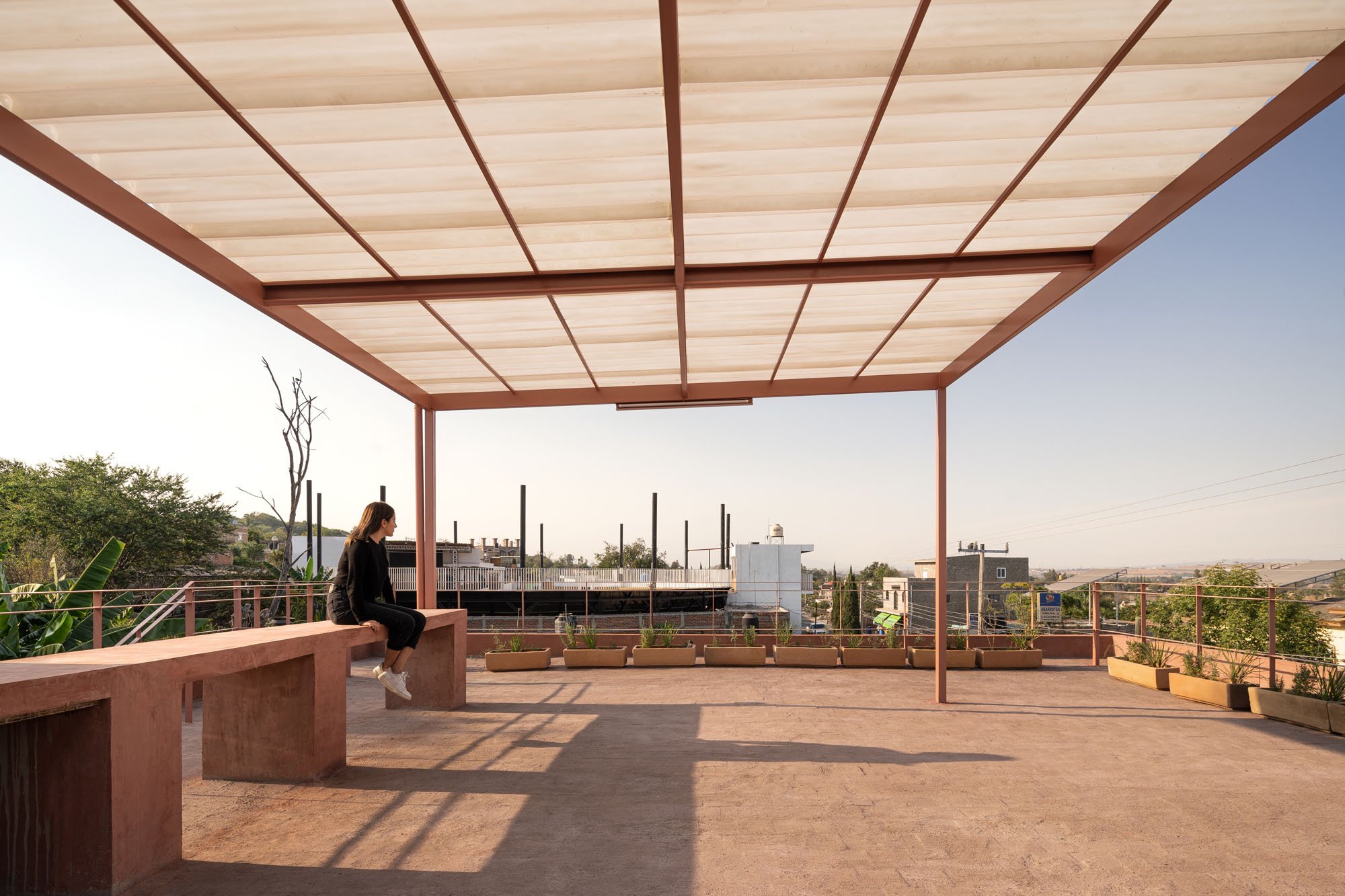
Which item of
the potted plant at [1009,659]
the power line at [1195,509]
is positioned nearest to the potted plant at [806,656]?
the potted plant at [1009,659]

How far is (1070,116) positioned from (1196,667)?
8.45m

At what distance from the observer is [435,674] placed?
9.61 meters

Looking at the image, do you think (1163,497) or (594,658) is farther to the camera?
(1163,497)

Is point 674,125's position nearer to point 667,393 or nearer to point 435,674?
point 667,393

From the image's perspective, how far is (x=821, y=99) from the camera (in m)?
4.88

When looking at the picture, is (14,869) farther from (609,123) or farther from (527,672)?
(527,672)

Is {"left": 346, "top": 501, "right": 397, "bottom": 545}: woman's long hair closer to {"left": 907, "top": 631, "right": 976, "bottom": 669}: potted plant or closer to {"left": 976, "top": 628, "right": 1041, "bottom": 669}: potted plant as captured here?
{"left": 907, "top": 631, "right": 976, "bottom": 669}: potted plant

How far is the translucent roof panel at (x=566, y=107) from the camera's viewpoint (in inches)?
163

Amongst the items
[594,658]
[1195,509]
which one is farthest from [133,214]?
[1195,509]

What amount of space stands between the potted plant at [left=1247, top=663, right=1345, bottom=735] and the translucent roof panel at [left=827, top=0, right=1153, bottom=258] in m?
6.50

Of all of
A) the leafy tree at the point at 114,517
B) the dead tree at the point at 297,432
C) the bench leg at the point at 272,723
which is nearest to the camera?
the bench leg at the point at 272,723

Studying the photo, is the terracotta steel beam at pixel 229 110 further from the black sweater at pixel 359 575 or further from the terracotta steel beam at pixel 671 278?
the black sweater at pixel 359 575

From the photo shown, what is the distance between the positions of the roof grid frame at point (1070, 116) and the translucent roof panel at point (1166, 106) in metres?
0.04

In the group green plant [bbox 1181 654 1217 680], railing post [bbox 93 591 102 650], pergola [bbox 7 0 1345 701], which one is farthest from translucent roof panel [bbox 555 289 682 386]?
green plant [bbox 1181 654 1217 680]
